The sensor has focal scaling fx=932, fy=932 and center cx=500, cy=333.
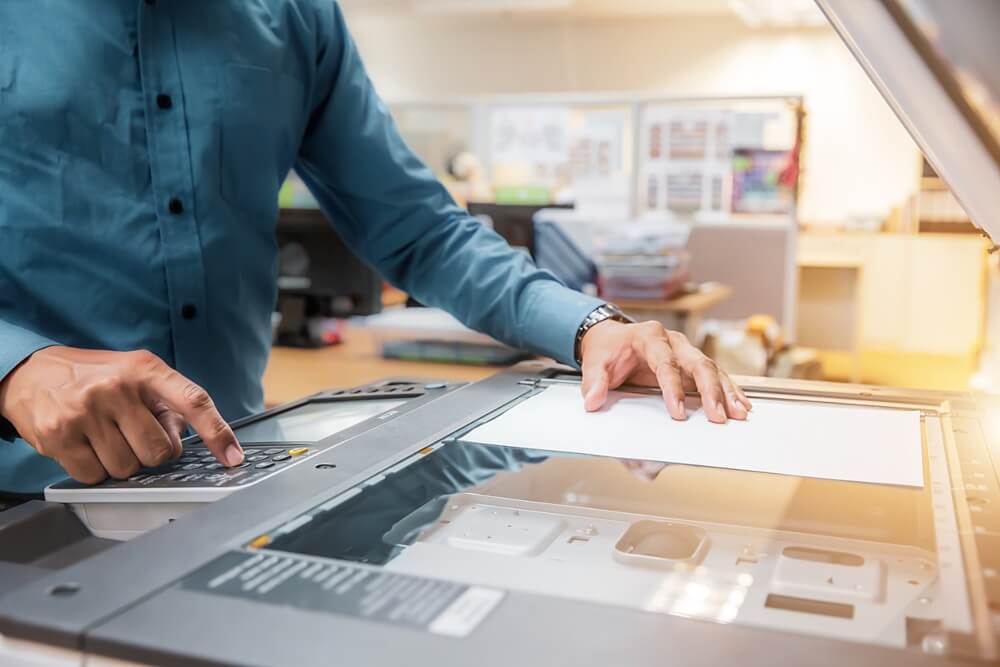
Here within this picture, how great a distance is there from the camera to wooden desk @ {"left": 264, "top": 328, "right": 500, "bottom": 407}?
200 centimetres

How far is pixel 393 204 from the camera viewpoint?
3.80 feet

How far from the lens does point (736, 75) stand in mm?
7504

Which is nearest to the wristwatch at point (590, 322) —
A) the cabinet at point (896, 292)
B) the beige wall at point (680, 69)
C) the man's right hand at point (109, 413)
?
the man's right hand at point (109, 413)

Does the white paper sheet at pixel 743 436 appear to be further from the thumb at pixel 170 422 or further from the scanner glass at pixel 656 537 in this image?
the thumb at pixel 170 422

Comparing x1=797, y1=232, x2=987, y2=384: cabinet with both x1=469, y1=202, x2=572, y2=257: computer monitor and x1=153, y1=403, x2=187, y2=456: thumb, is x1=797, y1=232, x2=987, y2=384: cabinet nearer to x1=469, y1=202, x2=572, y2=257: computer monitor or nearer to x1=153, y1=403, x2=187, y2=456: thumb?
x1=469, y1=202, x2=572, y2=257: computer monitor

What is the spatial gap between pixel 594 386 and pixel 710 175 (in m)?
3.80

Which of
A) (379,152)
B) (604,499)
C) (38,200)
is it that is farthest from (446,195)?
(604,499)

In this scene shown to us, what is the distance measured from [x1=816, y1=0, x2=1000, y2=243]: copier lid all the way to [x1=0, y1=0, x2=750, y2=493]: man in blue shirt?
0.32 metres

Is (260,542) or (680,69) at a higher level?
(680,69)

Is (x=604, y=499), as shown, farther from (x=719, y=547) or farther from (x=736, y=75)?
(x=736, y=75)

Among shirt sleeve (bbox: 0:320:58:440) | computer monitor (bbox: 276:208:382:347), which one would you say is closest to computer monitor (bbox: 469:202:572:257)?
computer monitor (bbox: 276:208:382:347)

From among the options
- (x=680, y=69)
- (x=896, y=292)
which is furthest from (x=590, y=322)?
(x=680, y=69)

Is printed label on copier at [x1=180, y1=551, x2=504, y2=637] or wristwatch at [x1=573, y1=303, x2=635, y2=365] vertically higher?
wristwatch at [x1=573, y1=303, x2=635, y2=365]

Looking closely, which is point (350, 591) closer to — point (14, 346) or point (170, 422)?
point (170, 422)
